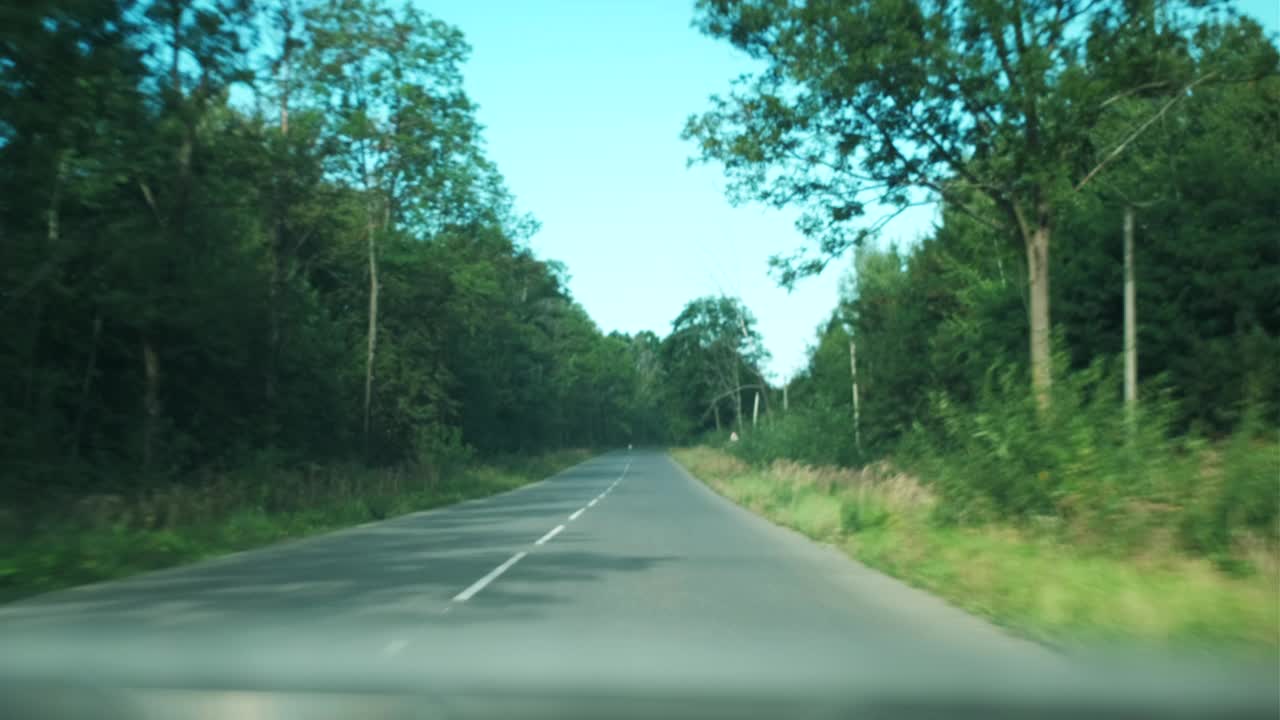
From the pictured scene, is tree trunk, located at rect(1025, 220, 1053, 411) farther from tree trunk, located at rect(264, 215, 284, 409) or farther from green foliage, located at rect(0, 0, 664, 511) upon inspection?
tree trunk, located at rect(264, 215, 284, 409)

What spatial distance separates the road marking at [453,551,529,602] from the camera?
10.5 m

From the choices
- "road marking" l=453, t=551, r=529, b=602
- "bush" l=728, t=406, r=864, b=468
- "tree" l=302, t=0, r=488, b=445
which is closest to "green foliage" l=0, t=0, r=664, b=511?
"tree" l=302, t=0, r=488, b=445

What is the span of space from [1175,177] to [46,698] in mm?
28473

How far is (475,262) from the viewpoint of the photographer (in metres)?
42.2

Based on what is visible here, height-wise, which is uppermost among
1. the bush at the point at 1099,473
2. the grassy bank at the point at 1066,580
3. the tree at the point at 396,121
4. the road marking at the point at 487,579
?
the tree at the point at 396,121

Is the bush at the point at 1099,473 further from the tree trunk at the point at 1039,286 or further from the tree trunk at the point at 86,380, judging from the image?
the tree trunk at the point at 86,380

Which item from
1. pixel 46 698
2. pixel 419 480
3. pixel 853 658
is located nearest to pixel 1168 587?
pixel 853 658

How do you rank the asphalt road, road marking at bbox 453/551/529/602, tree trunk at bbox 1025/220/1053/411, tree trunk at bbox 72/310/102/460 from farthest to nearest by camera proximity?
tree trunk at bbox 72/310/102/460 → tree trunk at bbox 1025/220/1053/411 → road marking at bbox 453/551/529/602 → the asphalt road

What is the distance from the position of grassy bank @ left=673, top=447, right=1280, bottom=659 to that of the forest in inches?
20.9

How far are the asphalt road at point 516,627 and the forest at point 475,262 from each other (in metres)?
2.88

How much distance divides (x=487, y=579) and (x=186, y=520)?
934cm

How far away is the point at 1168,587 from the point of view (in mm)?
9117

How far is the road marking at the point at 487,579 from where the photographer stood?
1047 centimetres

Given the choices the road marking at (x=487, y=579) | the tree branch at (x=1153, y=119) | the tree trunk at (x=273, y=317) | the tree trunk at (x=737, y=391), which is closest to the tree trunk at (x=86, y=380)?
the tree trunk at (x=273, y=317)
